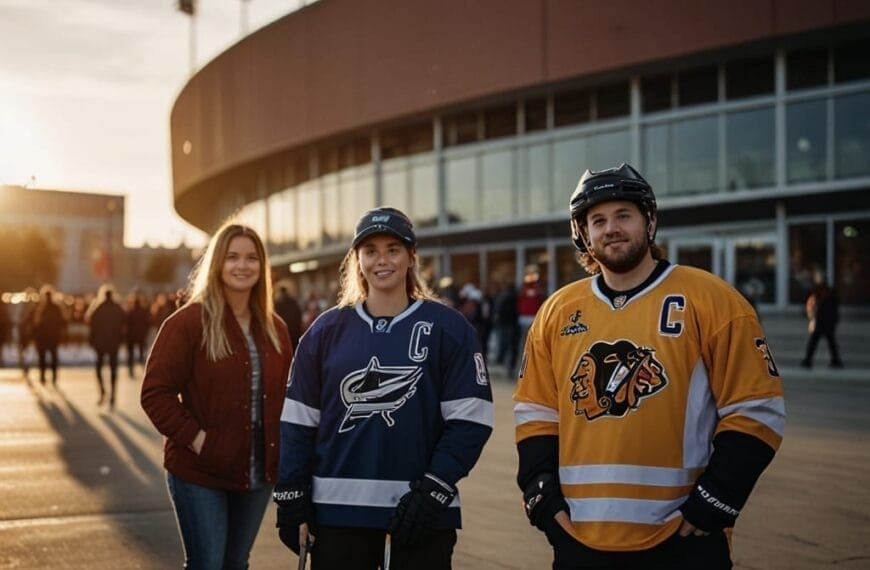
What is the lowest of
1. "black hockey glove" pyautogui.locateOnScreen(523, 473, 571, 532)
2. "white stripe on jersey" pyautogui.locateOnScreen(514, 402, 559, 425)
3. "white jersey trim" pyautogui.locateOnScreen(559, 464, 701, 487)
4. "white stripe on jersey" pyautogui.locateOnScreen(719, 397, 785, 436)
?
"black hockey glove" pyautogui.locateOnScreen(523, 473, 571, 532)

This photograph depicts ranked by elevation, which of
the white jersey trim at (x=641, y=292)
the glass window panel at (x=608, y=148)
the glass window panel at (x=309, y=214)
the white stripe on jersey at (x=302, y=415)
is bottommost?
the white stripe on jersey at (x=302, y=415)

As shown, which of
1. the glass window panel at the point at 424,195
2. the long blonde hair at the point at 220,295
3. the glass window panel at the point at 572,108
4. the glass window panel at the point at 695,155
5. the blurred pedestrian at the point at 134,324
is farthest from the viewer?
the glass window panel at the point at 424,195

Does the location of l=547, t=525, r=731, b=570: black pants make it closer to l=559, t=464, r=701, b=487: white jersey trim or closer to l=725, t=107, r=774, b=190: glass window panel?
l=559, t=464, r=701, b=487: white jersey trim

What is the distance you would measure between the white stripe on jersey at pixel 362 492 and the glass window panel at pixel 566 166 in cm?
2704

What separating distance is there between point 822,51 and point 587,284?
24.7 metres

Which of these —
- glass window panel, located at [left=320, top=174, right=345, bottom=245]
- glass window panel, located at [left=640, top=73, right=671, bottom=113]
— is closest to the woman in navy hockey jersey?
glass window panel, located at [left=640, top=73, right=671, bottom=113]

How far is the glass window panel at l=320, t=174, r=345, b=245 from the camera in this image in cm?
3991

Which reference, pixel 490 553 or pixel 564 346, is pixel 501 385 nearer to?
pixel 490 553

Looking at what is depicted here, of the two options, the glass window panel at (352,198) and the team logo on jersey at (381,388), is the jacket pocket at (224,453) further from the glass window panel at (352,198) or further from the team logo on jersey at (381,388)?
the glass window panel at (352,198)

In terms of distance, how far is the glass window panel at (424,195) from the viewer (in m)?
35.0

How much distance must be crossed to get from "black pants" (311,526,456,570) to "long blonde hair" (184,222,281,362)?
1154mm

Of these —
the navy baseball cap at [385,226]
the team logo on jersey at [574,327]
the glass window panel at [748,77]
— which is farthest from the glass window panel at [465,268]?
the team logo on jersey at [574,327]

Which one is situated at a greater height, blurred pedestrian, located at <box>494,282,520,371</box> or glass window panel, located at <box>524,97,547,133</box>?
glass window panel, located at <box>524,97,547,133</box>

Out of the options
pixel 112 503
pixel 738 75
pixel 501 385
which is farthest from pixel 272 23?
pixel 112 503
